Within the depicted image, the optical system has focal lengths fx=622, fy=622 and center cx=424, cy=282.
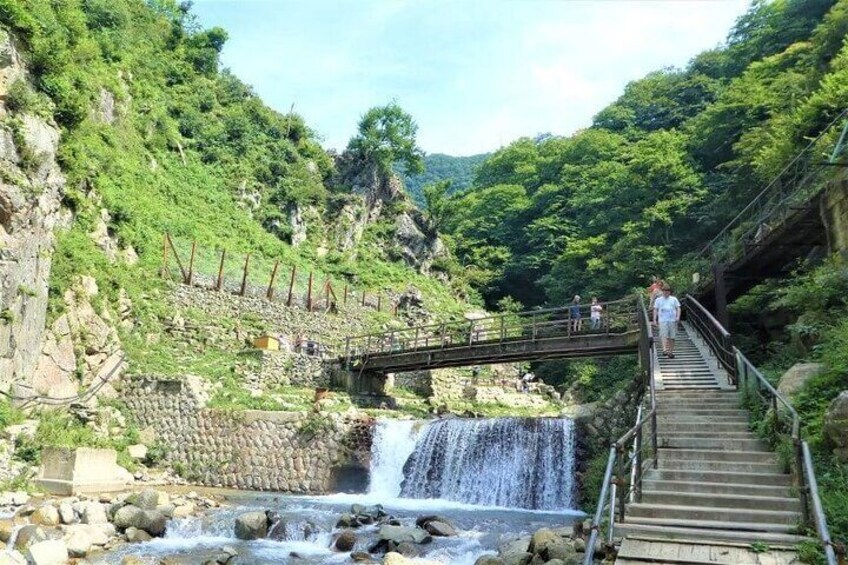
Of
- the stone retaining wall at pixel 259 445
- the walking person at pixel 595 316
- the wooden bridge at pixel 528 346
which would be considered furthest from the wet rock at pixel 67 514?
the walking person at pixel 595 316

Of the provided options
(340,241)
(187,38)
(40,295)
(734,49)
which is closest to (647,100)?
(734,49)

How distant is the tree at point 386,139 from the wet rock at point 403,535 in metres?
35.8

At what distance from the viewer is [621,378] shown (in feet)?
77.6

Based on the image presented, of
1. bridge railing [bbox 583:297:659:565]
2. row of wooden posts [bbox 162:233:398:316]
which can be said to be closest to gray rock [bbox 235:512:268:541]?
bridge railing [bbox 583:297:659:565]

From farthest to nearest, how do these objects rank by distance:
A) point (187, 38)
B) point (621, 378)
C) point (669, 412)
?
point (187, 38) < point (621, 378) < point (669, 412)

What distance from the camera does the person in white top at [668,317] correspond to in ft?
43.6

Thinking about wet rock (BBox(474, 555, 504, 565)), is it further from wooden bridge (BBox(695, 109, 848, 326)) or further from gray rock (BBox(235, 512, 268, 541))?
wooden bridge (BBox(695, 109, 848, 326))

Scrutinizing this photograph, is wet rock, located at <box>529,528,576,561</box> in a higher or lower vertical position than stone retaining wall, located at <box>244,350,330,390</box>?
lower

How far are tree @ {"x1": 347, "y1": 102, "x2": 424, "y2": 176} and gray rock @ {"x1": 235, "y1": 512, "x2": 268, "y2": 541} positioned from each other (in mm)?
35318

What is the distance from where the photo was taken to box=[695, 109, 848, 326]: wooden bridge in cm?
1400

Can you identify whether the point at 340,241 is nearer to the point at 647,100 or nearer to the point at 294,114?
the point at 294,114

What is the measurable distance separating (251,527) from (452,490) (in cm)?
689

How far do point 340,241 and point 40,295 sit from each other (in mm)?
23470

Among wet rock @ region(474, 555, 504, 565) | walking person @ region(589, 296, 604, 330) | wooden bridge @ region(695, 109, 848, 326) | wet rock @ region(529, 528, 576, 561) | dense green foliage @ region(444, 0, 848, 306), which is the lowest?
wet rock @ region(474, 555, 504, 565)
